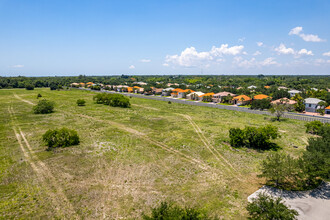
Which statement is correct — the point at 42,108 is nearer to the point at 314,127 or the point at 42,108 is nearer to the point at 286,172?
the point at 286,172

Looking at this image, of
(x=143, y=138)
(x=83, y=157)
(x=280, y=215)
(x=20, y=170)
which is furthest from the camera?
(x=143, y=138)

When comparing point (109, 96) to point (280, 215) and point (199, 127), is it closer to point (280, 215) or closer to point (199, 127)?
point (199, 127)

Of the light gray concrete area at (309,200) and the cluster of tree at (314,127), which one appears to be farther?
the cluster of tree at (314,127)

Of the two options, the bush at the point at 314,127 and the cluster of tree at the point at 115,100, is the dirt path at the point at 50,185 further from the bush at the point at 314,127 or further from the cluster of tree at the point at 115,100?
the bush at the point at 314,127

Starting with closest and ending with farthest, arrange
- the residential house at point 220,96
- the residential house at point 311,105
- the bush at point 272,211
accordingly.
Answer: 1. the bush at point 272,211
2. the residential house at point 311,105
3. the residential house at point 220,96

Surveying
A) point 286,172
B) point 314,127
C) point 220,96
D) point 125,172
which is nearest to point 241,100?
point 220,96

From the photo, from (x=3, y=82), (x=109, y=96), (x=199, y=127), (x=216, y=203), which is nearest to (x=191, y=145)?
(x=199, y=127)

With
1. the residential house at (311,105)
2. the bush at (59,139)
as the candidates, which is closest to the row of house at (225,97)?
the residential house at (311,105)
